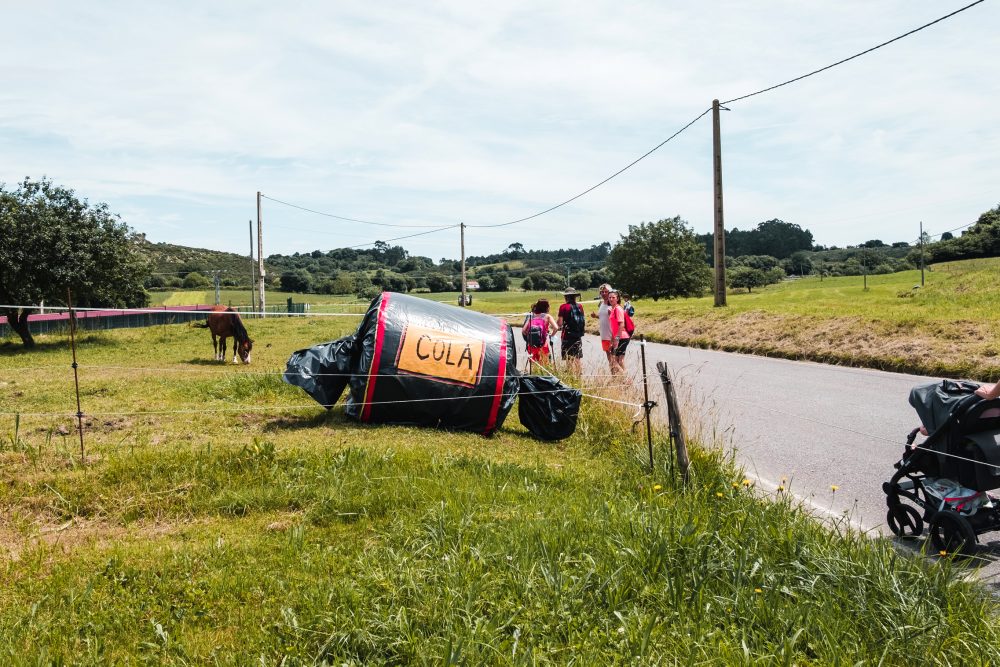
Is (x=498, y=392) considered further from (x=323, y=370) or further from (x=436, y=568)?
(x=436, y=568)

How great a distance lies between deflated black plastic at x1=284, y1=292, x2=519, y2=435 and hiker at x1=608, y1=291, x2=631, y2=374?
11.8ft

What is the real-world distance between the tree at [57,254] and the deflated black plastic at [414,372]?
69.2 ft

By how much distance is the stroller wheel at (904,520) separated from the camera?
4854 millimetres

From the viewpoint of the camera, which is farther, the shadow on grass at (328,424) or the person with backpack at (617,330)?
the person with backpack at (617,330)

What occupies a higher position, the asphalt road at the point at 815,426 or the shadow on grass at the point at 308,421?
the shadow on grass at the point at 308,421

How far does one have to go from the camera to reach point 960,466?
460 cm

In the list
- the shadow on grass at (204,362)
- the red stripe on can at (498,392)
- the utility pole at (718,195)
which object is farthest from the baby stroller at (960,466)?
the utility pole at (718,195)

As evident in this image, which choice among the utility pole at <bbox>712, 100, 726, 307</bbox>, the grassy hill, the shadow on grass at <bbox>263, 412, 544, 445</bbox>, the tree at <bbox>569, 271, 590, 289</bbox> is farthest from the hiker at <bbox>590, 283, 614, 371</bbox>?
the grassy hill

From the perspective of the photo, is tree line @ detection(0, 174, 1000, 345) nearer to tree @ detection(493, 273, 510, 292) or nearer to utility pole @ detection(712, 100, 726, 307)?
tree @ detection(493, 273, 510, 292)

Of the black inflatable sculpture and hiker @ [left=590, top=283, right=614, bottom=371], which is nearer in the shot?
the black inflatable sculpture

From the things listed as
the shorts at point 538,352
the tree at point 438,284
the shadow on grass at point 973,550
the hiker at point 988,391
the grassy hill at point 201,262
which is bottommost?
the shadow on grass at point 973,550

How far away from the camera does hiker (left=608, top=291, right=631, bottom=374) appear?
11484 mm

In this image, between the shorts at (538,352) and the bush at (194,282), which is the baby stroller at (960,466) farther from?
the bush at (194,282)

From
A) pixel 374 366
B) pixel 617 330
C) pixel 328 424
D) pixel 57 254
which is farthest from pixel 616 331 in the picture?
pixel 57 254
